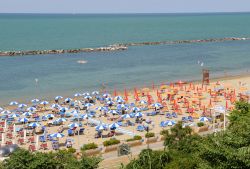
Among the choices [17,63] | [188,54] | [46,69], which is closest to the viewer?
[46,69]

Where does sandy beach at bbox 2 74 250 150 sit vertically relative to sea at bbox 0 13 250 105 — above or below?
below

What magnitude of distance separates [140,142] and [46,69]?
35.9 metres

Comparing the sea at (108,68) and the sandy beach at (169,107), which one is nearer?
the sandy beach at (169,107)

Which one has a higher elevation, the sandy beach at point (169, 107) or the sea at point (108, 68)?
the sea at point (108, 68)

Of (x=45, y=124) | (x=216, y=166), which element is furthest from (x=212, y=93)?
(x=216, y=166)

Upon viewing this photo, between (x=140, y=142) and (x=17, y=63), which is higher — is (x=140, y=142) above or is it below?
below

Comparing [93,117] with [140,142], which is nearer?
[140,142]

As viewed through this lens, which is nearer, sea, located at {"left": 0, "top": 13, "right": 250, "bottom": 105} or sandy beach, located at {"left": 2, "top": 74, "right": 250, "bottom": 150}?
sandy beach, located at {"left": 2, "top": 74, "right": 250, "bottom": 150}

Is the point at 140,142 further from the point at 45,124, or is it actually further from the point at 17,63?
the point at 17,63

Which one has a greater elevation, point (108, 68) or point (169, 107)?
point (108, 68)

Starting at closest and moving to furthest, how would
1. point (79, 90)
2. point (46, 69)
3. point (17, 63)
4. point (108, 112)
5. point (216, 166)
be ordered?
point (216, 166) → point (108, 112) → point (79, 90) → point (46, 69) → point (17, 63)

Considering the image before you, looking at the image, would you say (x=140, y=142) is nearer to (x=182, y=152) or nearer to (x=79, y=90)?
(x=182, y=152)

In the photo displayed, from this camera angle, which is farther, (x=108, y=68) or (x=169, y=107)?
(x=108, y=68)

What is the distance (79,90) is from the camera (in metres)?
43.8
